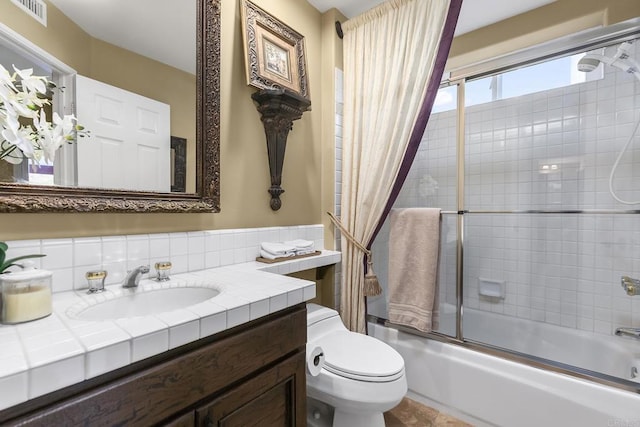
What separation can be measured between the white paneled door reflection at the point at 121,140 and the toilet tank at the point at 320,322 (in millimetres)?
921

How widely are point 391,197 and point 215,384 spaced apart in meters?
1.27

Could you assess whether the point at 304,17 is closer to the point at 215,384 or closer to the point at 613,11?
the point at 613,11

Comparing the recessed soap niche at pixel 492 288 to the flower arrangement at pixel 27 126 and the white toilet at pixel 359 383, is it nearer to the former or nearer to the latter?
the white toilet at pixel 359 383

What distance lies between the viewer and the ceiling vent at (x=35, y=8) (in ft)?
2.95

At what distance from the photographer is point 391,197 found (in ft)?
5.56

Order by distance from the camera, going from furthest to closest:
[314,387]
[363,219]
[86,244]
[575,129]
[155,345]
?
[575,129], [363,219], [314,387], [86,244], [155,345]

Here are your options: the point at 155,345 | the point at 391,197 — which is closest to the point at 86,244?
the point at 155,345

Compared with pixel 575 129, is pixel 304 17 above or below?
above

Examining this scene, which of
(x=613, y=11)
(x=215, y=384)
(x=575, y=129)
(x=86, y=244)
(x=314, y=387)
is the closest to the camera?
(x=215, y=384)

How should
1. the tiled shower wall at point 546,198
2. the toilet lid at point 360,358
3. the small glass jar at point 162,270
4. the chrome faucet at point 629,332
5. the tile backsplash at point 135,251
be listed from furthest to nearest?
the tiled shower wall at point 546,198 < the chrome faucet at point 629,332 < the toilet lid at point 360,358 < the small glass jar at point 162,270 < the tile backsplash at point 135,251

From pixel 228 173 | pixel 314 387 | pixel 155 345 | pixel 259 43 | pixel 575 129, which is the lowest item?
pixel 314 387

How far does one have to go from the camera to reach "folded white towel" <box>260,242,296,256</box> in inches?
59.2

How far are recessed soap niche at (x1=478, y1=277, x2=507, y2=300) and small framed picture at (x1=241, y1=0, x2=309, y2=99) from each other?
73.6 inches

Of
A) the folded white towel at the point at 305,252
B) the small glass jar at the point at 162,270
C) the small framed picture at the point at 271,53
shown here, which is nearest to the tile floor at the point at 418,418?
the folded white towel at the point at 305,252
